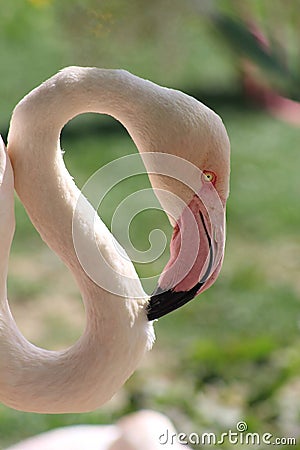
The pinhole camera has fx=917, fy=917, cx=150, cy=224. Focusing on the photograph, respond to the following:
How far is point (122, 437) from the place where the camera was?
A: 2059 mm

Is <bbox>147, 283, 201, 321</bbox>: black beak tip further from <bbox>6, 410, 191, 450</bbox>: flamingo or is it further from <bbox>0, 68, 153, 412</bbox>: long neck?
<bbox>6, 410, 191, 450</bbox>: flamingo

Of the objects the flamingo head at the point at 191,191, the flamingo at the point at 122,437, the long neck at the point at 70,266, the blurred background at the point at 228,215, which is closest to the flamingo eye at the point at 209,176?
the flamingo head at the point at 191,191

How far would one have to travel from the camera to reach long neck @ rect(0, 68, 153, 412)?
1402 mm

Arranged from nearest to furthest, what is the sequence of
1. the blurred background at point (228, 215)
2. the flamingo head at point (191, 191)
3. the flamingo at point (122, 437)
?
1. the flamingo head at point (191, 191)
2. the flamingo at point (122, 437)
3. the blurred background at point (228, 215)

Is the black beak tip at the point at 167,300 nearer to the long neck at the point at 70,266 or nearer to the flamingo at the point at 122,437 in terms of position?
the long neck at the point at 70,266

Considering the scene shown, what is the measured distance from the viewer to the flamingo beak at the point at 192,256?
4.59ft

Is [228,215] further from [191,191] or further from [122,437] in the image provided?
[191,191]

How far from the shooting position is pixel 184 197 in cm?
143

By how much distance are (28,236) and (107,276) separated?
2.75 metres

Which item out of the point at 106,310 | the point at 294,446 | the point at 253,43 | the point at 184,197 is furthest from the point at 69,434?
the point at 253,43

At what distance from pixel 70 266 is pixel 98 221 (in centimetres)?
9

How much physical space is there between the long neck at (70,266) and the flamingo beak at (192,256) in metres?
Answer: 0.08

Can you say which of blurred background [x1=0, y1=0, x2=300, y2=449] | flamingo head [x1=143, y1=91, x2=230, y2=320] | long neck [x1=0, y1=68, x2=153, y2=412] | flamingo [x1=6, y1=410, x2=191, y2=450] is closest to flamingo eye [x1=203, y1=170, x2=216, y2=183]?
flamingo head [x1=143, y1=91, x2=230, y2=320]

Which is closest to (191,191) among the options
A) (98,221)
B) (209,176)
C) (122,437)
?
(209,176)
